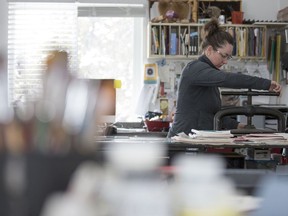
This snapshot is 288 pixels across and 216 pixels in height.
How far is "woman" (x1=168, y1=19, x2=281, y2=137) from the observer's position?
114 inches

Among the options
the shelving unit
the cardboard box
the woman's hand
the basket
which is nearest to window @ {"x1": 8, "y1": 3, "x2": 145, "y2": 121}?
the shelving unit

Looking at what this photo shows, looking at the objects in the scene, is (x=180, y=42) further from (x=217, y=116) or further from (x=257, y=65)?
(x=217, y=116)

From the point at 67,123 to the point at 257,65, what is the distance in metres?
5.08

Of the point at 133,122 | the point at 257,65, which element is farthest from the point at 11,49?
the point at 257,65

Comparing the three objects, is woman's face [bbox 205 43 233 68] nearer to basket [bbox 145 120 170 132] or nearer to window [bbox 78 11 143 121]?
basket [bbox 145 120 170 132]

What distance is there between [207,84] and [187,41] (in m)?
2.35

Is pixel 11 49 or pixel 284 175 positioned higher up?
pixel 11 49

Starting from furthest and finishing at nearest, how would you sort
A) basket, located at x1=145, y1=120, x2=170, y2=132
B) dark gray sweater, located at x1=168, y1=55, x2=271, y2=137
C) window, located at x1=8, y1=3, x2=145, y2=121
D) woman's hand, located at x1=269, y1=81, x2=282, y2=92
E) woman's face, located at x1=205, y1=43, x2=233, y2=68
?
window, located at x1=8, y1=3, x2=145, y2=121, basket, located at x1=145, y1=120, x2=170, y2=132, woman's face, located at x1=205, y1=43, x2=233, y2=68, dark gray sweater, located at x1=168, y1=55, x2=271, y2=137, woman's hand, located at x1=269, y1=81, x2=282, y2=92

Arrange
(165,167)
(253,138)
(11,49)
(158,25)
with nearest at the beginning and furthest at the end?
(165,167) → (253,138) → (158,25) → (11,49)

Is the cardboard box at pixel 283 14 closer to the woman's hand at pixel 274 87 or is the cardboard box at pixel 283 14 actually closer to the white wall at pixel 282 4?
the white wall at pixel 282 4

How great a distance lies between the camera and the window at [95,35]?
5566 millimetres

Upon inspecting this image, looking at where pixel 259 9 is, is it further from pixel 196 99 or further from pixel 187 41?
pixel 196 99

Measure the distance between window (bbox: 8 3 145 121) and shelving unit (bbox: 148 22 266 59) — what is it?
0.36m

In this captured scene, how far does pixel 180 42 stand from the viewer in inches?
208
